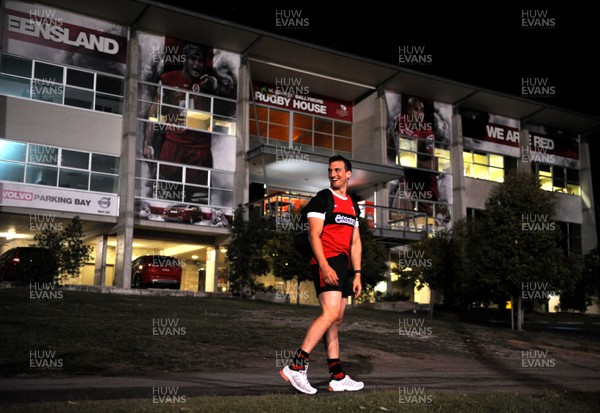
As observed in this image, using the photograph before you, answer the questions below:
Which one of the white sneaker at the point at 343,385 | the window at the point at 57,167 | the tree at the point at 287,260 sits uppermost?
the window at the point at 57,167

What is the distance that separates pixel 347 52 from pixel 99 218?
15.9m

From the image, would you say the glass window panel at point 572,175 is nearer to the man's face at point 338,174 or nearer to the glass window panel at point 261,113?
the glass window panel at point 261,113

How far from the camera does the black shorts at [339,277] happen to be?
19.9 feet

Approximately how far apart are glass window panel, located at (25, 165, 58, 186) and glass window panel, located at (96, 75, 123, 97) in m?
4.55

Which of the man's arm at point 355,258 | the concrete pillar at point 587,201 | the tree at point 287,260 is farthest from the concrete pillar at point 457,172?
the man's arm at point 355,258

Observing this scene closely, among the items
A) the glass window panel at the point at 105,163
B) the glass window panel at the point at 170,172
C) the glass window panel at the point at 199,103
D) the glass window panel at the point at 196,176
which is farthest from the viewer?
the glass window panel at the point at 199,103

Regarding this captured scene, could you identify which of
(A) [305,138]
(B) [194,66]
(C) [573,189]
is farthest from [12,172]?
(C) [573,189]

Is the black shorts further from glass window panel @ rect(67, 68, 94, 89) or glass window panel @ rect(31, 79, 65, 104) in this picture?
glass window panel @ rect(67, 68, 94, 89)

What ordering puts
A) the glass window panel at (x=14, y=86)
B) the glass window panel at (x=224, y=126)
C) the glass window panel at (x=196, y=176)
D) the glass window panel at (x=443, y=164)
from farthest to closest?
1. the glass window panel at (x=443, y=164)
2. the glass window panel at (x=224, y=126)
3. the glass window panel at (x=196, y=176)
4. the glass window panel at (x=14, y=86)

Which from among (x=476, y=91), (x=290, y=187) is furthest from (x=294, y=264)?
(x=476, y=91)

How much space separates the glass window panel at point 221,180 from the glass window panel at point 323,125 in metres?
8.38

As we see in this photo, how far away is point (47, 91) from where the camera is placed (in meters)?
28.8

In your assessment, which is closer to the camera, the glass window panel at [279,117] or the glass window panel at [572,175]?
the glass window panel at [279,117]

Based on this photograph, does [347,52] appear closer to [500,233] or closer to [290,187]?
[290,187]
